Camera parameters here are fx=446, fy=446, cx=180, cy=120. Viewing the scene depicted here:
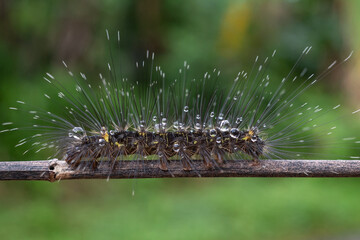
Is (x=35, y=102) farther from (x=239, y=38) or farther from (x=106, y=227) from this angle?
(x=239, y=38)

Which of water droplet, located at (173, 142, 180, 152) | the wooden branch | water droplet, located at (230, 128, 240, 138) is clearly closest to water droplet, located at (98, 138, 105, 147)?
the wooden branch

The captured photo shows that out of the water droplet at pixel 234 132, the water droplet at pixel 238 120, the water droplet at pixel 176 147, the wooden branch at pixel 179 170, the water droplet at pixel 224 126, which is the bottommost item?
the wooden branch at pixel 179 170

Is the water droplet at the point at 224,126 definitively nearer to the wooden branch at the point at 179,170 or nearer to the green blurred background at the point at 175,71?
the wooden branch at the point at 179,170

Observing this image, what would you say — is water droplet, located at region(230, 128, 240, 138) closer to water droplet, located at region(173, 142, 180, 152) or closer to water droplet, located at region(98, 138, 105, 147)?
water droplet, located at region(173, 142, 180, 152)

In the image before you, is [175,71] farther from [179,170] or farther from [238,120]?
[179,170]

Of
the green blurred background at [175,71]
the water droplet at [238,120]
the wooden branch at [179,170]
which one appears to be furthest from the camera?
the green blurred background at [175,71]

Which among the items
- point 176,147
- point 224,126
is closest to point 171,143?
point 176,147

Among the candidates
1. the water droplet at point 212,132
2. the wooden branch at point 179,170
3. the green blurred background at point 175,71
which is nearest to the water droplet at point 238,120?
the water droplet at point 212,132
